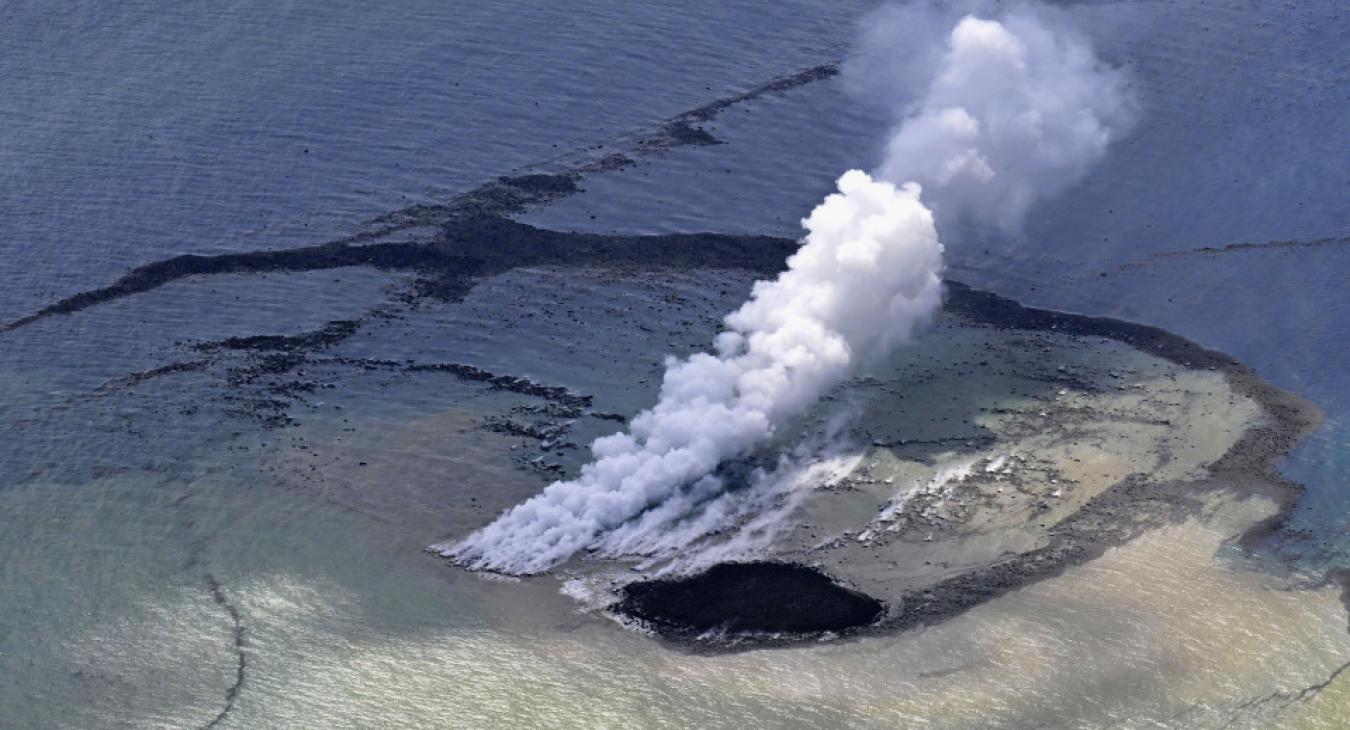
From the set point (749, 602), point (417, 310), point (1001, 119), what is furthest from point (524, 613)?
point (1001, 119)

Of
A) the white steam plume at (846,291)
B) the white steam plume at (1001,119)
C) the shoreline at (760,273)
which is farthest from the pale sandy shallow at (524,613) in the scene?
the white steam plume at (1001,119)

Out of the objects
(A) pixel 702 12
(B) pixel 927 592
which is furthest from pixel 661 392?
(A) pixel 702 12

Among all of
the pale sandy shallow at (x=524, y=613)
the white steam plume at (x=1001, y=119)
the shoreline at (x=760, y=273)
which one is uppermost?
the white steam plume at (x=1001, y=119)

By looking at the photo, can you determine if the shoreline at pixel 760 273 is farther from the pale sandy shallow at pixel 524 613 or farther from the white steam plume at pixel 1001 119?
the white steam plume at pixel 1001 119

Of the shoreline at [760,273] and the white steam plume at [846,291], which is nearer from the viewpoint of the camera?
the white steam plume at [846,291]

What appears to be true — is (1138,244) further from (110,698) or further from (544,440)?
(110,698)

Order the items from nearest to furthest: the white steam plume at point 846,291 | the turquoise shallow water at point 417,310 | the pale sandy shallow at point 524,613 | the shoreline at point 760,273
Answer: the pale sandy shallow at point 524,613 → the turquoise shallow water at point 417,310 → the white steam plume at point 846,291 → the shoreline at point 760,273
